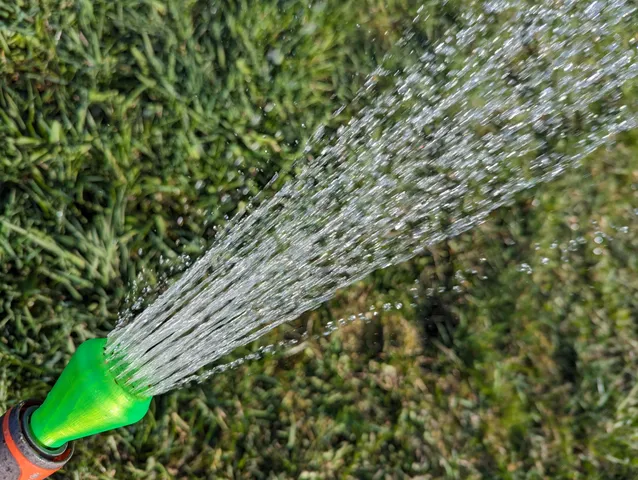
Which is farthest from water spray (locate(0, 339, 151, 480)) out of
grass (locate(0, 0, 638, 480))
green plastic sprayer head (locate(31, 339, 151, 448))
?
grass (locate(0, 0, 638, 480))

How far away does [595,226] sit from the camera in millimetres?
2670

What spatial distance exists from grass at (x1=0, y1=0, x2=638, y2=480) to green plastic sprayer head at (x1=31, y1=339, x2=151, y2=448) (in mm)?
583

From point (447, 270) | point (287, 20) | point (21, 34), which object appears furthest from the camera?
point (447, 270)

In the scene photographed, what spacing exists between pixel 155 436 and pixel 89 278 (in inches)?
21.7

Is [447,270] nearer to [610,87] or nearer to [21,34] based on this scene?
[610,87]

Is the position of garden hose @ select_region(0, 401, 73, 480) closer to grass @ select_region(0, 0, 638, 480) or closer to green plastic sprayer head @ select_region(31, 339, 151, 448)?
green plastic sprayer head @ select_region(31, 339, 151, 448)

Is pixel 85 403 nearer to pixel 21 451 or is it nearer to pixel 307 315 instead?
pixel 21 451

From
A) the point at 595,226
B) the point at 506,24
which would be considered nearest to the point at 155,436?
the point at 595,226

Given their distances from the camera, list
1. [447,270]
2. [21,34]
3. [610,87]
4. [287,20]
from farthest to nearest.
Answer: [610,87]
[447,270]
[287,20]
[21,34]

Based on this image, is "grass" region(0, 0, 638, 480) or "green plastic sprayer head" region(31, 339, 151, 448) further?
"grass" region(0, 0, 638, 480)

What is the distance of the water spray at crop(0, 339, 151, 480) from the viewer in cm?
151

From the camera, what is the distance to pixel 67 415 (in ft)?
5.00

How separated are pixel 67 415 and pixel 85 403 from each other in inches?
2.1

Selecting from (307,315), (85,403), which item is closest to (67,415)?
(85,403)
